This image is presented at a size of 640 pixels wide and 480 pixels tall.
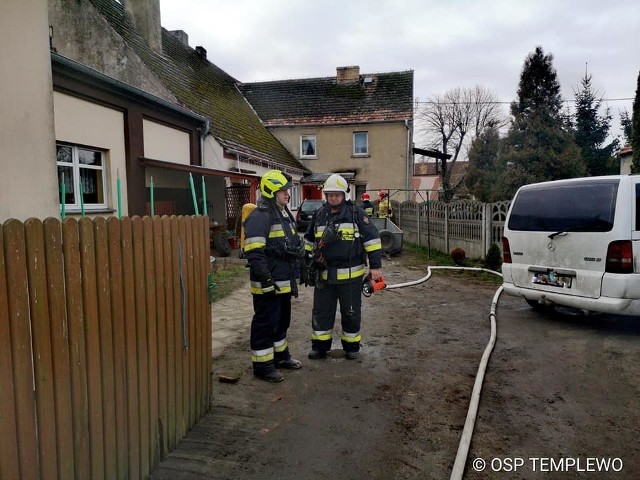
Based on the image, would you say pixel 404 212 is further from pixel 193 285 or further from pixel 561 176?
pixel 193 285

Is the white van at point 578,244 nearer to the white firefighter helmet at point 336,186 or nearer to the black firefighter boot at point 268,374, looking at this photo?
the white firefighter helmet at point 336,186

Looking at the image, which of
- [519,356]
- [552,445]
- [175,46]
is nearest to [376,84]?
[175,46]

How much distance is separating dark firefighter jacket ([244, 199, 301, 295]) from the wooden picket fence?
802 millimetres

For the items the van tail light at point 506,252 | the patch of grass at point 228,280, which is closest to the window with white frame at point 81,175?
the patch of grass at point 228,280

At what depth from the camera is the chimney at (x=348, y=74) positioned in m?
26.5

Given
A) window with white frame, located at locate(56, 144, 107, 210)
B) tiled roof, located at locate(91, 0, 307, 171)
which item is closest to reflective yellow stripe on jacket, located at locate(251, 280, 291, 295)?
window with white frame, located at locate(56, 144, 107, 210)

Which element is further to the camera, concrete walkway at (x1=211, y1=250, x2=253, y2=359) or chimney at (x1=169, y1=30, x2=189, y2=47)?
chimney at (x1=169, y1=30, x2=189, y2=47)

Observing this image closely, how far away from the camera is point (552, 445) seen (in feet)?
9.53

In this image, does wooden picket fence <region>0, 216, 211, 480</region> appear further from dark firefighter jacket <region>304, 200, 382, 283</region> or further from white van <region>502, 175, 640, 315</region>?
white van <region>502, 175, 640, 315</region>

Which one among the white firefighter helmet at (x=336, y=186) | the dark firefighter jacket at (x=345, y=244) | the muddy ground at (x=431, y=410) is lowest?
the muddy ground at (x=431, y=410)

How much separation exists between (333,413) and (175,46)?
20.0m

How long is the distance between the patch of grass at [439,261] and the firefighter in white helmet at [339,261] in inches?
199

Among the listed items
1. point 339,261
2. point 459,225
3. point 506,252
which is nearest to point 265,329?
point 339,261

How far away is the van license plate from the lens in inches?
205
